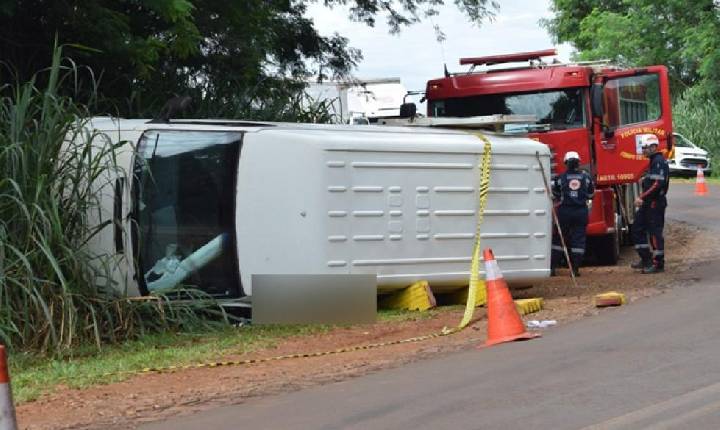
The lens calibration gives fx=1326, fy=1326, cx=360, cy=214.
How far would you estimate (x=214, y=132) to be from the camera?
12773 mm

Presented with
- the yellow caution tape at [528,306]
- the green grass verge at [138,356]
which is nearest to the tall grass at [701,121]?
the yellow caution tape at [528,306]

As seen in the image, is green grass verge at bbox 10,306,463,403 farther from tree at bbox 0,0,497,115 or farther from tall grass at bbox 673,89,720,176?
tall grass at bbox 673,89,720,176

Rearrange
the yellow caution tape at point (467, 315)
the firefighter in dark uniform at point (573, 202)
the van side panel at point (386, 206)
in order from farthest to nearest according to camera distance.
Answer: the firefighter in dark uniform at point (573, 202) → the van side panel at point (386, 206) → the yellow caution tape at point (467, 315)

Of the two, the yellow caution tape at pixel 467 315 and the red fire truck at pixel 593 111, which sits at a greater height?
the red fire truck at pixel 593 111

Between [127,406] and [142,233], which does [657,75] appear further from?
[127,406]

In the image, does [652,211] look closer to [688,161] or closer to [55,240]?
[55,240]

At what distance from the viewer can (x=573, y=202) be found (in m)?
16.3

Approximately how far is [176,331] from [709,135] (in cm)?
3943

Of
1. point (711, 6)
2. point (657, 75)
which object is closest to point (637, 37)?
point (711, 6)

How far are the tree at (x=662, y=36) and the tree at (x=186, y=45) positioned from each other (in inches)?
873

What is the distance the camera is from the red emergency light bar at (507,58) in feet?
63.1

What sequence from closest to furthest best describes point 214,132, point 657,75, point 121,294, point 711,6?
point 121,294
point 214,132
point 657,75
point 711,6

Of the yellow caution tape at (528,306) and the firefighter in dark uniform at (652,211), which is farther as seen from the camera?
the firefighter in dark uniform at (652,211)

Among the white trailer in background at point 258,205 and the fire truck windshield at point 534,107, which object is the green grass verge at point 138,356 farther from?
the fire truck windshield at point 534,107
